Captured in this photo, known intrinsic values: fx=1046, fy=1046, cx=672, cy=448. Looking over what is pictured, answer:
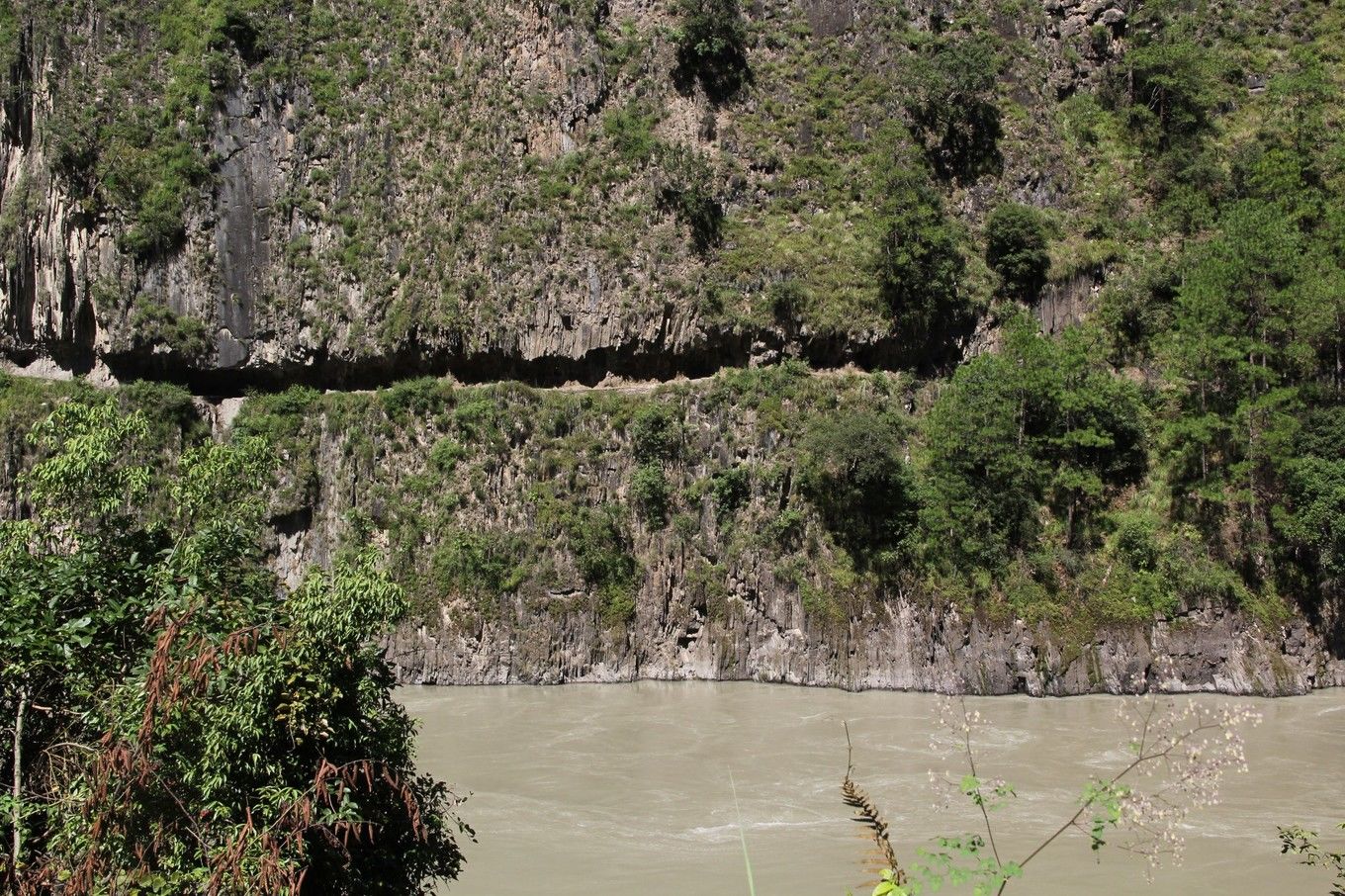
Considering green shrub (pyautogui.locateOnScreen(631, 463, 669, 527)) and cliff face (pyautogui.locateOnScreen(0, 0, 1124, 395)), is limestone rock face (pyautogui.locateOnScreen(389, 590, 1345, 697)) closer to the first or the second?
green shrub (pyautogui.locateOnScreen(631, 463, 669, 527))

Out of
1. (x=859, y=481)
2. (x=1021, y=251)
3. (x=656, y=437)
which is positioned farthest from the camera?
(x=1021, y=251)

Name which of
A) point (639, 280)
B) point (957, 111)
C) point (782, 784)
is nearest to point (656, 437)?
point (639, 280)

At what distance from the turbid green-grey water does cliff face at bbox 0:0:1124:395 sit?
1365 centimetres

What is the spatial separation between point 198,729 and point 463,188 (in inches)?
1359

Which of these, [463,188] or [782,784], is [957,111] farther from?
[782,784]

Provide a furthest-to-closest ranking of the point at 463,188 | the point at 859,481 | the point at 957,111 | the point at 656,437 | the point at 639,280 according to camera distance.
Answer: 1. the point at 463,188
2. the point at 957,111
3. the point at 639,280
4. the point at 656,437
5. the point at 859,481

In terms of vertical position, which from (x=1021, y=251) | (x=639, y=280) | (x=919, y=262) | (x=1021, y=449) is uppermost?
(x=1021, y=251)

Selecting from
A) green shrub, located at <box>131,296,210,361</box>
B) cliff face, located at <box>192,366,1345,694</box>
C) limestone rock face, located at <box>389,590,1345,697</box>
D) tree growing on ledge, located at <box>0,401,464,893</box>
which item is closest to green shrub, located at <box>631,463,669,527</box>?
cliff face, located at <box>192,366,1345,694</box>

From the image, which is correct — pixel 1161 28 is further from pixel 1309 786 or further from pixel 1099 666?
pixel 1309 786

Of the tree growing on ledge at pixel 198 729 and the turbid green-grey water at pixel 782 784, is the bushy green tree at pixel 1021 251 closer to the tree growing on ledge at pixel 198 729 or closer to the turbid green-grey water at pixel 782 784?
the turbid green-grey water at pixel 782 784

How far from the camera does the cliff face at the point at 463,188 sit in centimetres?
3756

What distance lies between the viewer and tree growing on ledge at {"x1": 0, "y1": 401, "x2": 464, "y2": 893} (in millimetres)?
6746

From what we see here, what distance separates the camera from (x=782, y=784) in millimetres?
20625

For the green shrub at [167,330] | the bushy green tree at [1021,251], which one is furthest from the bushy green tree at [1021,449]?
the green shrub at [167,330]
